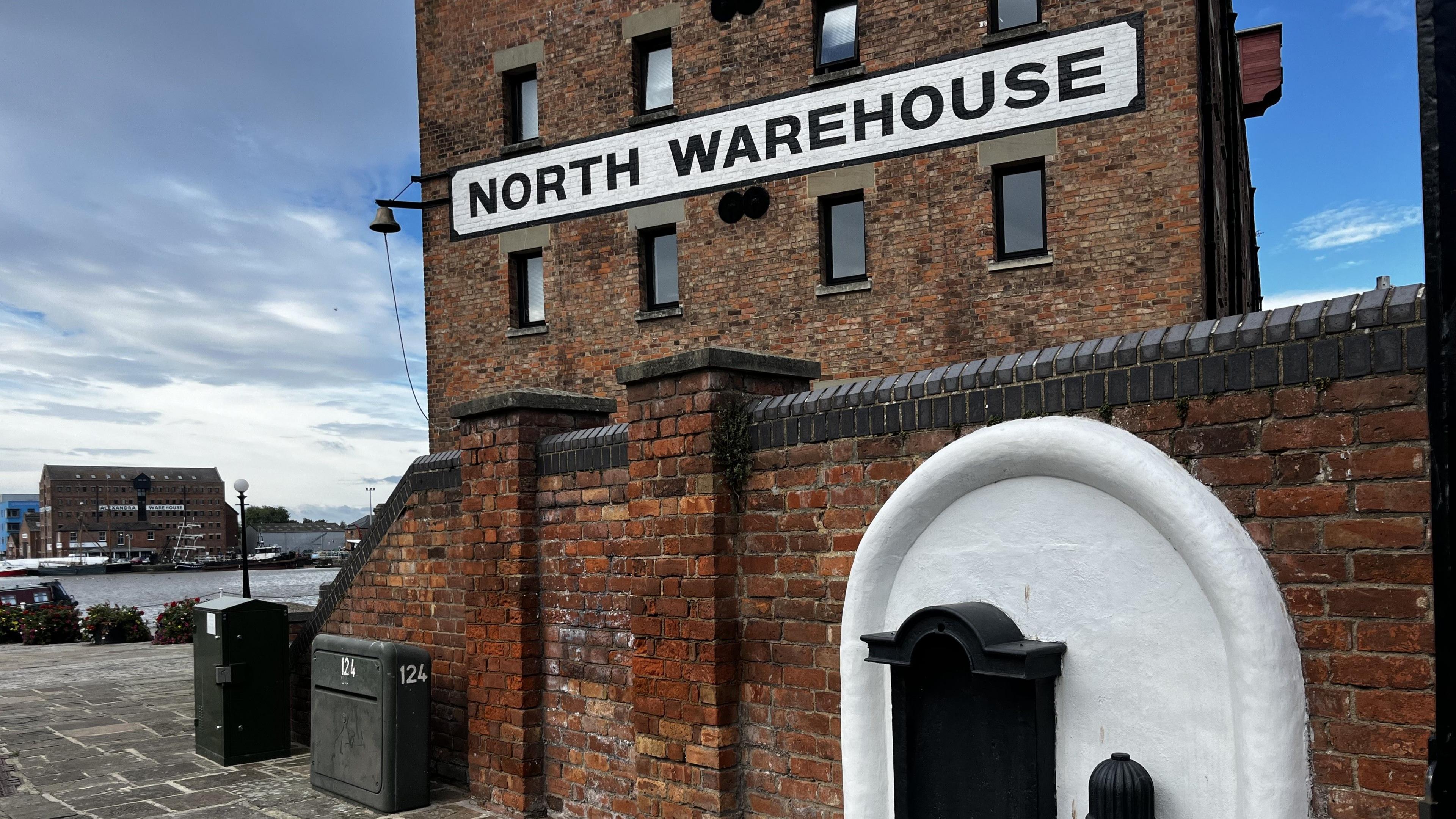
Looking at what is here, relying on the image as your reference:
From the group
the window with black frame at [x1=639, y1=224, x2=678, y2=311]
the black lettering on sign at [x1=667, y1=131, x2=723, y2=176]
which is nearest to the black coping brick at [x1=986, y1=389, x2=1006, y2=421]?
the black lettering on sign at [x1=667, y1=131, x2=723, y2=176]

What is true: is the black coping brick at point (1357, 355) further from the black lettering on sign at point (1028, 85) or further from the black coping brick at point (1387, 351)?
the black lettering on sign at point (1028, 85)

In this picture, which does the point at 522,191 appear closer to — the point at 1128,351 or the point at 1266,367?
the point at 1128,351

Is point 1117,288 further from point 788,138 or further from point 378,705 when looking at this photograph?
point 378,705

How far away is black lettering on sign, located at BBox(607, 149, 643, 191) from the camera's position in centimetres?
1456

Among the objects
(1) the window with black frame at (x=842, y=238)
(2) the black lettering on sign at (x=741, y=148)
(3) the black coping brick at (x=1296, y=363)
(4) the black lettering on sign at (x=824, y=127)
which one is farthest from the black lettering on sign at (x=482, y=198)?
(3) the black coping brick at (x=1296, y=363)

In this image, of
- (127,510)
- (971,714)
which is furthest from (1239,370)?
(127,510)

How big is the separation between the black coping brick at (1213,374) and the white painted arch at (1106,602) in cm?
29

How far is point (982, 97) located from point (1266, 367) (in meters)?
9.33

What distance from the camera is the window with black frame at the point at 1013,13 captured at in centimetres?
1206

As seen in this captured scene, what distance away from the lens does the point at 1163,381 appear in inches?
151

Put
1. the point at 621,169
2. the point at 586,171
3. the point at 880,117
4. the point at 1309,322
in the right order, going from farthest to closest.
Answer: the point at 586,171, the point at 621,169, the point at 880,117, the point at 1309,322

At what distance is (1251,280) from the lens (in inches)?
944

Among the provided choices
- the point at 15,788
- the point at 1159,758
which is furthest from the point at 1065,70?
the point at 15,788

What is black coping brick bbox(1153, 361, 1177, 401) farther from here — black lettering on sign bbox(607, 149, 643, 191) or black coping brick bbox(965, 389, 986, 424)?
black lettering on sign bbox(607, 149, 643, 191)
